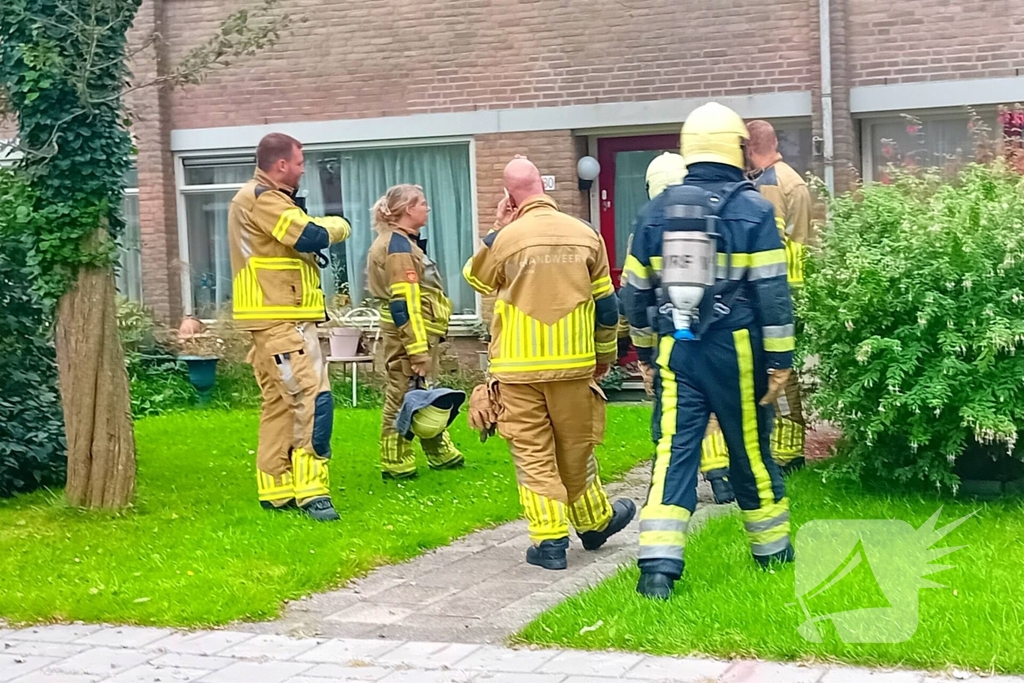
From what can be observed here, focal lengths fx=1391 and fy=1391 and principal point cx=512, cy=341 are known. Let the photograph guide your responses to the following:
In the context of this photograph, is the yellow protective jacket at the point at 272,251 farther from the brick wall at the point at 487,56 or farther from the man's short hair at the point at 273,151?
the brick wall at the point at 487,56

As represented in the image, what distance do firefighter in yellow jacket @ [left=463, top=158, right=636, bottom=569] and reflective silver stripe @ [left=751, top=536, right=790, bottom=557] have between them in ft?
3.34

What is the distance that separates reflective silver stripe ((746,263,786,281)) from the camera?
20.0ft

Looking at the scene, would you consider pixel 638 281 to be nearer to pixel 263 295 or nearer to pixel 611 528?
pixel 611 528

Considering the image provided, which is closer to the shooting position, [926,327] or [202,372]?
[926,327]

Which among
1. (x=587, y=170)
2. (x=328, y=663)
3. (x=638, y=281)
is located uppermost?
(x=587, y=170)

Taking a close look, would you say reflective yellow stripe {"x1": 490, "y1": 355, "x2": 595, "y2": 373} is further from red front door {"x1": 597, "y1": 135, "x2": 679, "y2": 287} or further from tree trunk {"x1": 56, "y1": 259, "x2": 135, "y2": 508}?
red front door {"x1": 597, "y1": 135, "x2": 679, "y2": 287}

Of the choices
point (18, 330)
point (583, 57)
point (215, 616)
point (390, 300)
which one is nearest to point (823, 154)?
point (583, 57)

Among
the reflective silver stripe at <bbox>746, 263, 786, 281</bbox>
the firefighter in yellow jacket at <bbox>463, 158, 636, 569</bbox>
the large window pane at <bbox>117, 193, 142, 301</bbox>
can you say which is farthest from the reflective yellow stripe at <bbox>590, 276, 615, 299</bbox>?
the large window pane at <bbox>117, 193, 142, 301</bbox>

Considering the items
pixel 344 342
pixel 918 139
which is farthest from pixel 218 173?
pixel 918 139

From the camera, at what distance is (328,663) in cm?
564

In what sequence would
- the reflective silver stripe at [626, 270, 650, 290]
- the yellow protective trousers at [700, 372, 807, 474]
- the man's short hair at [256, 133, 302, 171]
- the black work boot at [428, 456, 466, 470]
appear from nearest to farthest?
1. the reflective silver stripe at [626, 270, 650, 290]
2. the man's short hair at [256, 133, 302, 171]
3. the yellow protective trousers at [700, 372, 807, 474]
4. the black work boot at [428, 456, 466, 470]

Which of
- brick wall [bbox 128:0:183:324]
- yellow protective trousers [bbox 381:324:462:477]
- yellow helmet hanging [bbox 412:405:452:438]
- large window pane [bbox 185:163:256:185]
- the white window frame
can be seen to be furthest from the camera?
large window pane [bbox 185:163:256:185]

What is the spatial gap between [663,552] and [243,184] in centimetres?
1018

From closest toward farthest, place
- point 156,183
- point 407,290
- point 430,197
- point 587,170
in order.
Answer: point 407,290, point 587,170, point 430,197, point 156,183
